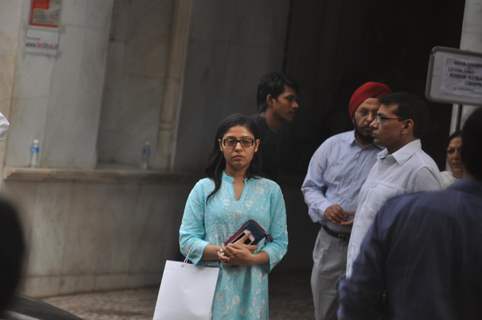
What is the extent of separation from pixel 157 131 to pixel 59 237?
145cm

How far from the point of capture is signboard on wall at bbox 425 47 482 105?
622 centimetres

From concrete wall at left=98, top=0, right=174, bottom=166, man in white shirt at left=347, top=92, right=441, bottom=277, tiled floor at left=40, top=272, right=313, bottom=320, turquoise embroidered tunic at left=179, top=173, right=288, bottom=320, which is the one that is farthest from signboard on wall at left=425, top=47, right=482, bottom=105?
concrete wall at left=98, top=0, right=174, bottom=166

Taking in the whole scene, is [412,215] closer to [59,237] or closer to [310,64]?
[59,237]

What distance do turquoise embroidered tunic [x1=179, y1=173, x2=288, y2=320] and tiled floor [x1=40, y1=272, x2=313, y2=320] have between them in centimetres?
335

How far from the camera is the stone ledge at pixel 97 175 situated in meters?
9.33

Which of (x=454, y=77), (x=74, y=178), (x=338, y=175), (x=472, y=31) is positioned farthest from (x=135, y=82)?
(x=454, y=77)

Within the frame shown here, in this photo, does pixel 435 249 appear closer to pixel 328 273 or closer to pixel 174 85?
pixel 328 273

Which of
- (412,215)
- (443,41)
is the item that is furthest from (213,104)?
(412,215)

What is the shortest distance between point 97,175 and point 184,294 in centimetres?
420

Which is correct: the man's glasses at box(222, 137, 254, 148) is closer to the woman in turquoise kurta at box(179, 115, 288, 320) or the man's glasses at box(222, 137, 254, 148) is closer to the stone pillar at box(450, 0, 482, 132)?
the woman in turquoise kurta at box(179, 115, 288, 320)

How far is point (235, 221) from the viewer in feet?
19.6

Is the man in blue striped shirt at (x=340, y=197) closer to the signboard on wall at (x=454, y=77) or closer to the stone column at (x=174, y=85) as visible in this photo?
the signboard on wall at (x=454, y=77)

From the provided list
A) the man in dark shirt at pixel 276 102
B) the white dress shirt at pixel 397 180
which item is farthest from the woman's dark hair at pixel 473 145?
the man in dark shirt at pixel 276 102

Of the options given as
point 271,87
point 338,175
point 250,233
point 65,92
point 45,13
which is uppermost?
point 45,13
